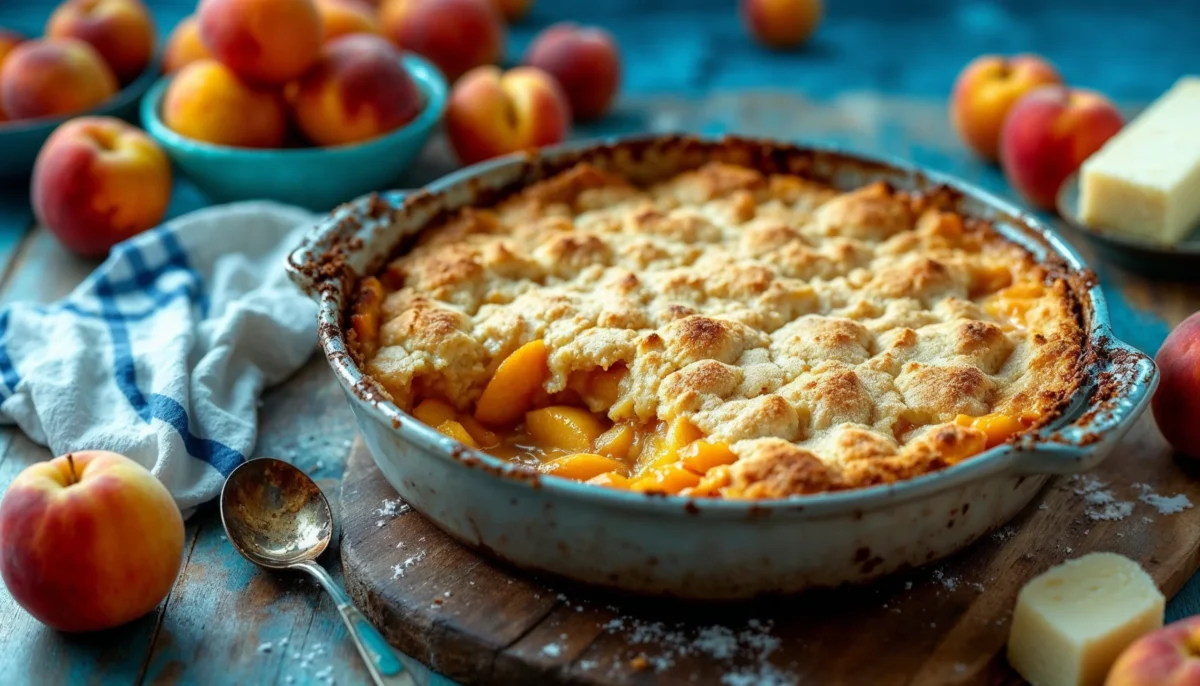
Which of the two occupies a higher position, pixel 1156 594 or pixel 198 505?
pixel 1156 594

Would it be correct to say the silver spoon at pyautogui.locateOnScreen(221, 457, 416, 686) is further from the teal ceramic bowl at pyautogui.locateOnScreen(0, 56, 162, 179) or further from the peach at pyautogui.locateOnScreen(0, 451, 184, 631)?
the teal ceramic bowl at pyautogui.locateOnScreen(0, 56, 162, 179)

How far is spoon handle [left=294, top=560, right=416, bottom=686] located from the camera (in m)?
1.79

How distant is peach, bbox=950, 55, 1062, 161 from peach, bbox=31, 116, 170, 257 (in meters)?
2.40

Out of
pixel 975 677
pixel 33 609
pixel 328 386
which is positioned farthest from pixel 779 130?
pixel 33 609

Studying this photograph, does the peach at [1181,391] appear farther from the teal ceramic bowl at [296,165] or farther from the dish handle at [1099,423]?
the teal ceramic bowl at [296,165]

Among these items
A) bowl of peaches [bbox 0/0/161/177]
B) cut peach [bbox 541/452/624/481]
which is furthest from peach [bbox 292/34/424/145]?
cut peach [bbox 541/452/624/481]

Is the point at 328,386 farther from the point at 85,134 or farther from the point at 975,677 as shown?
the point at 975,677

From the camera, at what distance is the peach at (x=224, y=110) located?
325cm

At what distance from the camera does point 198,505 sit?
2277 mm

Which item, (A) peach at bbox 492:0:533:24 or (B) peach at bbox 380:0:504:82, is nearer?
(B) peach at bbox 380:0:504:82

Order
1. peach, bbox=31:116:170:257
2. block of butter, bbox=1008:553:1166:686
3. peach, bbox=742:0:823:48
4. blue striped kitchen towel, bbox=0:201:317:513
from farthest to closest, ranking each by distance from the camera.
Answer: peach, bbox=742:0:823:48 < peach, bbox=31:116:170:257 < blue striped kitchen towel, bbox=0:201:317:513 < block of butter, bbox=1008:553:1166:686

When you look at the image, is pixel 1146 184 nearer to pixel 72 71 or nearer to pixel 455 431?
pixel 455 431

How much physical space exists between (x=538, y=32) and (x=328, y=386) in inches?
97.2

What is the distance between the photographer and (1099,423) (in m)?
1.83
